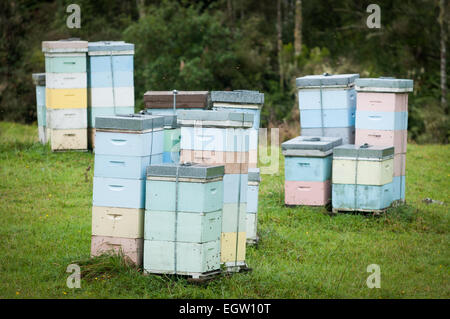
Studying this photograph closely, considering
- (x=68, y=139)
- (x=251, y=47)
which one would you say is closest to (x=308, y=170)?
(x=68, y=139)

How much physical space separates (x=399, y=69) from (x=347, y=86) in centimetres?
1646

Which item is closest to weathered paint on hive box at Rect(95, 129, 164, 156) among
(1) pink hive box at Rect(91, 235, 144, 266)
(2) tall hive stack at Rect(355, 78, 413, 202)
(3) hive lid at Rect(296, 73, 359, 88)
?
(1) pink hive box at Rect(91, 235, 144, 266)

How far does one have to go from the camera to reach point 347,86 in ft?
31.4

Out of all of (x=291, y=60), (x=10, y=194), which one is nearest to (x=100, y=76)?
(x=10, y=194)

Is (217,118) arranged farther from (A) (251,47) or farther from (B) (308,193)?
(A) (251,47)

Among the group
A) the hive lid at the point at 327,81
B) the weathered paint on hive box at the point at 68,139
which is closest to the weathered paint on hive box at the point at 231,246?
the hive lid at the point at 327,81

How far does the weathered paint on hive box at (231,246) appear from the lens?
20.8 feet

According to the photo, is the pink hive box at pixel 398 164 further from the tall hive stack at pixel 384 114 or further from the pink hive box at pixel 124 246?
A: the pink hive box at pixel 124 246

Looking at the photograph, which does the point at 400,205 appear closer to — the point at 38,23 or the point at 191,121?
the point at 191,121

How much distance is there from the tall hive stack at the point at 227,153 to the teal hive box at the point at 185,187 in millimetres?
204

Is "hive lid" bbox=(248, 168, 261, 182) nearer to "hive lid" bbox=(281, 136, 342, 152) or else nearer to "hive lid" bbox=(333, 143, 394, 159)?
"hive lid" bbox=(281, 136, 342, 152)

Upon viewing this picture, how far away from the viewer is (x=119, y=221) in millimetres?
6242

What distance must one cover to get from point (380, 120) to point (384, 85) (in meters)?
0.50

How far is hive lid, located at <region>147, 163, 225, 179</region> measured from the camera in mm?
5863
